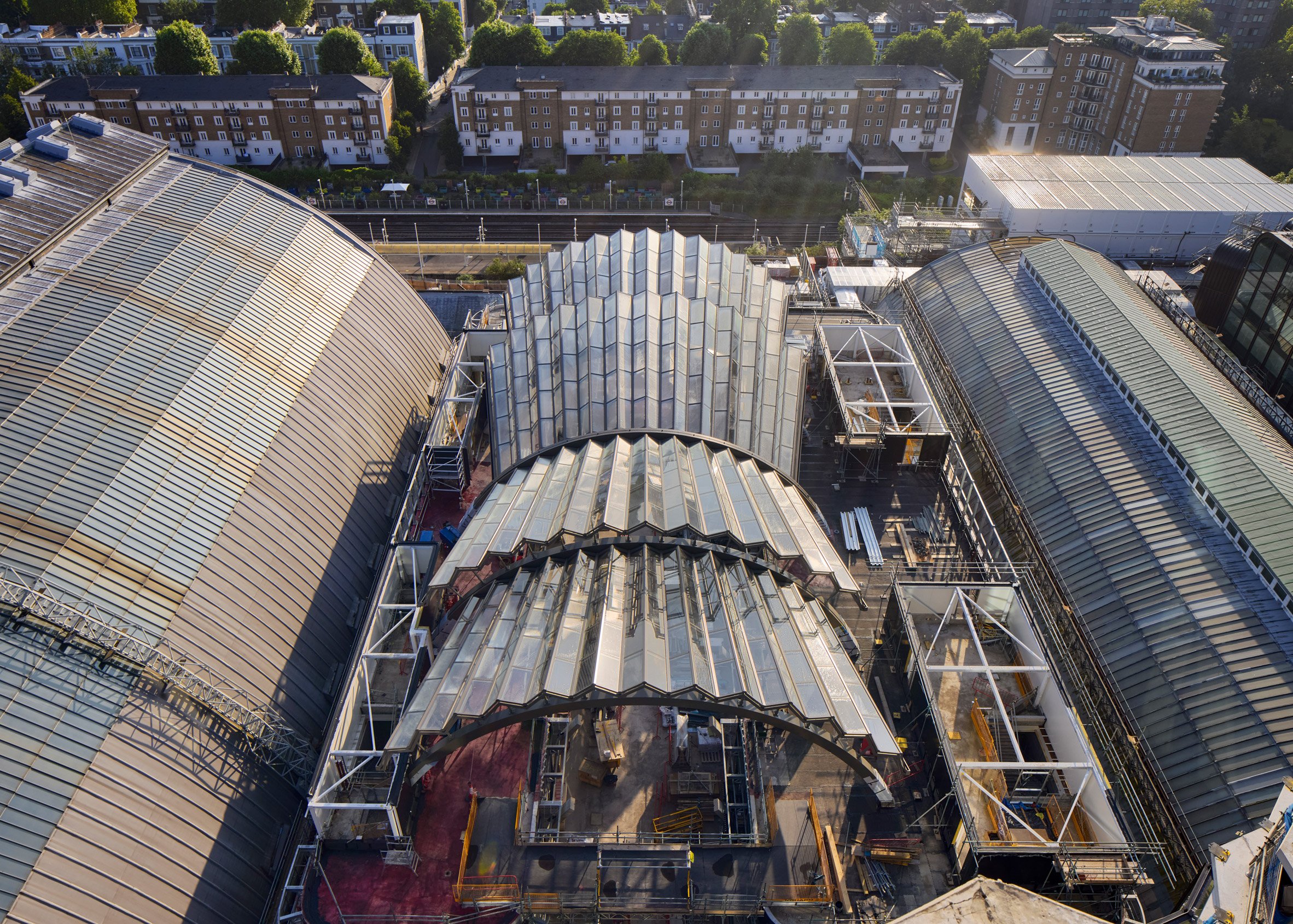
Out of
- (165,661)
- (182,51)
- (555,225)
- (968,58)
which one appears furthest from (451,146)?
(165,661)

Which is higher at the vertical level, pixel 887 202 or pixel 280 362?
pixel 280 362

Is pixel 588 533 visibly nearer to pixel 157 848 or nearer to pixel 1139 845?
pixel 157 848

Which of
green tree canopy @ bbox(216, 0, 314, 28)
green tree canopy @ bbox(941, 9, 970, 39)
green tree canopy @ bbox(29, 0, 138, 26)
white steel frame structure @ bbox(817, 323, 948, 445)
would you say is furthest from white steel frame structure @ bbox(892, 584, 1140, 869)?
green tree canopy @ bbox(29, 0, 138, 26)

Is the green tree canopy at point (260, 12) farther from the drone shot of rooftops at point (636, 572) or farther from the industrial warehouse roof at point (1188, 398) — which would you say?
the industrial warehouse roof at point (1188, 398)

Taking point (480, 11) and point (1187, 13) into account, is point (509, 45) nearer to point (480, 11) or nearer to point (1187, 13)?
point (480, 11)

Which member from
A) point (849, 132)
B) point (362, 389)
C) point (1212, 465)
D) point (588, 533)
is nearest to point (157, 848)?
point (588, 533)

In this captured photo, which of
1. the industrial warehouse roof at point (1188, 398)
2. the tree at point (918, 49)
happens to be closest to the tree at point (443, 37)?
the tree at point (918, 49)

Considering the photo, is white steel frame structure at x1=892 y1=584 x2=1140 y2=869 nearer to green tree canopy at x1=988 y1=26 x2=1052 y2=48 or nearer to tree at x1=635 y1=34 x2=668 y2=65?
tree at x1=635 y1=34 x2=668 y2=65
